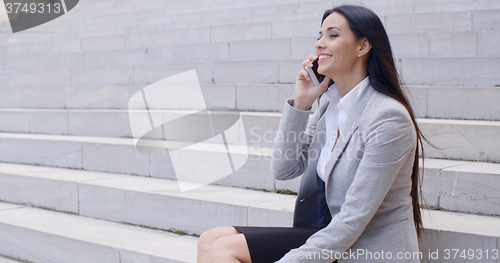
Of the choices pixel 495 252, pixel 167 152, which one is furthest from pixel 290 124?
pixel 167 152

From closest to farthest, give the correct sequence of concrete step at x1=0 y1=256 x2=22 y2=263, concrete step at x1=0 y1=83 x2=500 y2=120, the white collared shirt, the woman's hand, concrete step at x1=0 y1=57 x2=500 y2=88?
the white collared shirt < the woman's hand < concrete step at x1=0 y1=83 x2=500 y2=120 < concrete step at x1=0 y1=256 x2=22 y2=263 < concrete step at x1=0 y1=57 x2=500 y2=88

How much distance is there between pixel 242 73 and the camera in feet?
16.4

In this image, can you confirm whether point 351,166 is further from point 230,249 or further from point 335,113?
point 230,249

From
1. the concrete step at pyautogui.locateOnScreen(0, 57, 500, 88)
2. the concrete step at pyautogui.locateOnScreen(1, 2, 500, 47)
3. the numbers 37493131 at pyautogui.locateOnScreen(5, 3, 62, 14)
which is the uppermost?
the numbers 37493131 at pyautogui.locateOnScreen(5, 3, 62, 14)

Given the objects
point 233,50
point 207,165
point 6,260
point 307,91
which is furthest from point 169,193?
point 233,50

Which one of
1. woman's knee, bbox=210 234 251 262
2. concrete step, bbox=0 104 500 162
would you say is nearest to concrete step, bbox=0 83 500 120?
concrete step, bbox=0 104 500 162

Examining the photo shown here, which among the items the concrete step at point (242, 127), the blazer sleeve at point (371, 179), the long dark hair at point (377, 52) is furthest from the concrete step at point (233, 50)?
the blazer sleeve at point (371, 179)

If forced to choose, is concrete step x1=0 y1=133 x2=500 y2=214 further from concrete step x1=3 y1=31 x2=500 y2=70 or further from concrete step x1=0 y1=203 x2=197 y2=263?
concrete step x1=3 y1=31 x2=500 y2=70

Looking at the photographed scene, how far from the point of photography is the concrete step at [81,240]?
3.04m

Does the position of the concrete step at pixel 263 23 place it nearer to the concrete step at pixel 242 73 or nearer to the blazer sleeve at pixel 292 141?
the concrete step at pixel 242 73

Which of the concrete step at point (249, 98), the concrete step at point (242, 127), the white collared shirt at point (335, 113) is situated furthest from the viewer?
the concrete step at point (249, 98)

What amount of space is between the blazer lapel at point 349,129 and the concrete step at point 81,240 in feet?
4.56

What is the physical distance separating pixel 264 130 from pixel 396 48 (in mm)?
1804

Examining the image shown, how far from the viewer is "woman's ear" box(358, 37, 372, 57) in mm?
1844
